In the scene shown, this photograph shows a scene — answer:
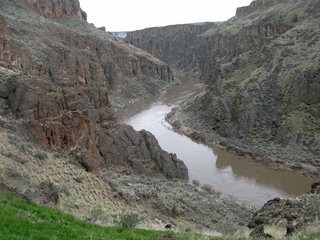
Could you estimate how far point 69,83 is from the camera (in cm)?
5053

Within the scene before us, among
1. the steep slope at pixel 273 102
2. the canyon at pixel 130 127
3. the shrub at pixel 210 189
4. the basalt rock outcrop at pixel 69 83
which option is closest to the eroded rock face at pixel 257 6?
the canyon at pixel 130 127

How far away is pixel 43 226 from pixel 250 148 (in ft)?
130

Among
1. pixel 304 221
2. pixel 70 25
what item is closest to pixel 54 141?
pixel 304 221

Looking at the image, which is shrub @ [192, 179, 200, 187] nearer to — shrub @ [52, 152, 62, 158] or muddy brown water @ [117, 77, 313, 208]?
muddy brown water @ [117, 77, 313, 208]

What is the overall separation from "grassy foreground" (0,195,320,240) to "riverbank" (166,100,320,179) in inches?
1159

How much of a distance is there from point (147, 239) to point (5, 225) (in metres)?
3.27

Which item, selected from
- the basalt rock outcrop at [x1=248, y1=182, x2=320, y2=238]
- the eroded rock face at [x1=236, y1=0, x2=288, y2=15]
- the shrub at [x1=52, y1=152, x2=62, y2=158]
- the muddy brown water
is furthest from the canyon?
the eroded rock face at [x1=236, y1=0, x2=288, y2=15]

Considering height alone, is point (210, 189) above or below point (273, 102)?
below

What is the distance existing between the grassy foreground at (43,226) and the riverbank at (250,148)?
29.4 m

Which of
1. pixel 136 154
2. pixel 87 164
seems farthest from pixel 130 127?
pixel 87 164

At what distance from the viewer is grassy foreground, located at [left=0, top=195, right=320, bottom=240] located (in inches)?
289

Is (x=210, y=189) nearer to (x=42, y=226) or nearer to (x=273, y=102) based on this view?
(x=273, y=102)

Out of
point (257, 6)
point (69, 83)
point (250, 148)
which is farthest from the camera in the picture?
point (257, 6)

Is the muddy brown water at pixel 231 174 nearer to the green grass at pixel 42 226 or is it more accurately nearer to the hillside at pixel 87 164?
the hillside at pixel 87 164
